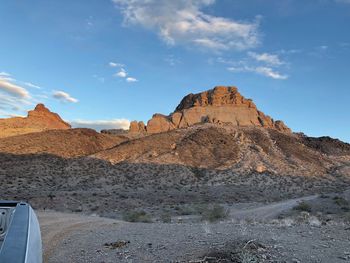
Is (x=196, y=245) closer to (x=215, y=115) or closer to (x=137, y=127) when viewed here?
(x=215, y=115)

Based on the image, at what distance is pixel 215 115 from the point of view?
10562cm

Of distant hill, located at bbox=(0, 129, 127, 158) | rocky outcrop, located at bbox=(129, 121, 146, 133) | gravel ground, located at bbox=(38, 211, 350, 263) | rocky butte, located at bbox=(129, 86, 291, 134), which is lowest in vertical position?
gravel ground, located at bbox=(38, 211, 350, 263)

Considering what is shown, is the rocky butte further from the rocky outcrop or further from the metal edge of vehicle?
the metal edge of vehicle

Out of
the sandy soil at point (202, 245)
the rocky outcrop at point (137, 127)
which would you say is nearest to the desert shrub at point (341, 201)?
the sandy soil at point (202, 245)

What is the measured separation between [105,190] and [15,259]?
47.2m

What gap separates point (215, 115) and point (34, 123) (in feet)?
151

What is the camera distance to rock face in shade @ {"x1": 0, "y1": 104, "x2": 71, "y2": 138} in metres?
95.6

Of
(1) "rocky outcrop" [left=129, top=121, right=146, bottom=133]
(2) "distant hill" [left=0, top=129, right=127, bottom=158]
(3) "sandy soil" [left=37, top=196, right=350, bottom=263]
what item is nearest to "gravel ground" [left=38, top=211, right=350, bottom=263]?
(3) "sandy soil" [left=37, top=196, right=350, bottom=263]

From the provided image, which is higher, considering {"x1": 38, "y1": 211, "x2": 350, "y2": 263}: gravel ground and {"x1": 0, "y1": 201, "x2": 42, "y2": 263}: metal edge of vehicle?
{"x1": 0, "y1": 201, "x2": 42, "y2": 263}: metal edge of vehicle

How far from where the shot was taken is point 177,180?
189 ft

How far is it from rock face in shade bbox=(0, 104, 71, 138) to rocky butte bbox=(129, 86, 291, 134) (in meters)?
23.2

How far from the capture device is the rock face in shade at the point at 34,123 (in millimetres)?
95562

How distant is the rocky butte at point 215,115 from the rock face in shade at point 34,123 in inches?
913

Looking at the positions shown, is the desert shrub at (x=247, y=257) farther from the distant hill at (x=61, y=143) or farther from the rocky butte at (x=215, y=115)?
the rocky butte at (x=215, y=115)
